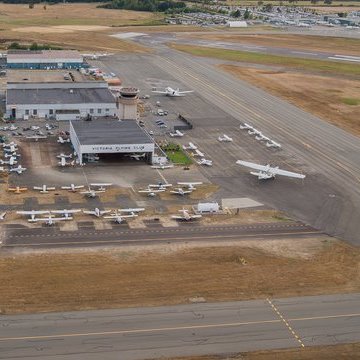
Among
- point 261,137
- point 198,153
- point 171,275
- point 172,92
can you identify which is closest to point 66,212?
point 171,275

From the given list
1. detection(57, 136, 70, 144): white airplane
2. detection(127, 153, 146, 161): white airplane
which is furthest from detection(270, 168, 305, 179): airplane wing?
detection(57, 136, 70, 144): white airplane

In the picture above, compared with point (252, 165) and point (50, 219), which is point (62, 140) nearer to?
point (252, 165)

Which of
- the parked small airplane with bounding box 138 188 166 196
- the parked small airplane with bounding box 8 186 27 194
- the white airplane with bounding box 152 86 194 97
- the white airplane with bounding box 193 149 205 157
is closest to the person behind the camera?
the parked small airplane with bounding box 8 186 27 194

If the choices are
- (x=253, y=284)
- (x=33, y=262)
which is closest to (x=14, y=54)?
(x=33, y=262)

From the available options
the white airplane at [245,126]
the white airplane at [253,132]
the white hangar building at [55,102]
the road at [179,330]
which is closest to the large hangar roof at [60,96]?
the white hangar building at [55,102]

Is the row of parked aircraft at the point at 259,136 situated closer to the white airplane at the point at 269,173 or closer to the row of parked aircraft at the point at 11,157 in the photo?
the white airplane at the point at 269,173

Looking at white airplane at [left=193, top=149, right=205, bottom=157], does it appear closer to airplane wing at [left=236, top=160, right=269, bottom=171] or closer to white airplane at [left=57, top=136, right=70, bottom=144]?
airplane wing at [left=236, top=160, right=269, bottom=171]

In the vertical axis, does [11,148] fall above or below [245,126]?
below
